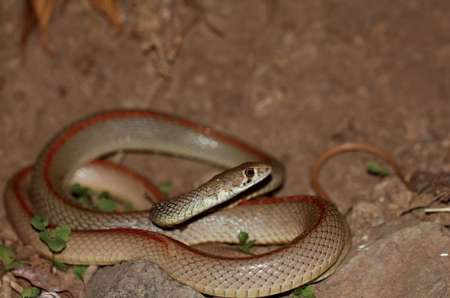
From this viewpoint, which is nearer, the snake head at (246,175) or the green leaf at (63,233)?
the green leaf at (63,233)

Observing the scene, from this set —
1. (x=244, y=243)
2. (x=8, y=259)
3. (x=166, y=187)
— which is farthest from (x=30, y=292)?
(x=166, y=187)

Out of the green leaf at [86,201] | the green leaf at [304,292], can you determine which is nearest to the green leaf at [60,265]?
the green leaf at [86,201]

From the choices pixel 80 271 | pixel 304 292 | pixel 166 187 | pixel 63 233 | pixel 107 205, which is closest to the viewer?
pixel 304 292

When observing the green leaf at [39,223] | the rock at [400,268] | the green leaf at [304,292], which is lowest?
the green leaf at [39,223]

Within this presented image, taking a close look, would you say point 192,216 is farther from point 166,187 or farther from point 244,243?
point 166,187

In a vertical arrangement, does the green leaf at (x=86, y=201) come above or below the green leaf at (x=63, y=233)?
below

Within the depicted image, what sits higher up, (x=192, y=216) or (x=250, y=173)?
(x=250, y=173)

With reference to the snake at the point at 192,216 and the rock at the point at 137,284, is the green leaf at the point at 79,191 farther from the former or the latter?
the rock at the point at 137,284

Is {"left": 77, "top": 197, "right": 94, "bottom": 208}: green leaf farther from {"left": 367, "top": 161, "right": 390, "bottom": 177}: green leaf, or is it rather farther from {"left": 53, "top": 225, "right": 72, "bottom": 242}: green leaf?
{"left": 367, "top": 161, "right": 390, "bottom": 177}: green leaf
